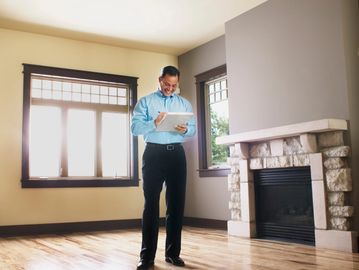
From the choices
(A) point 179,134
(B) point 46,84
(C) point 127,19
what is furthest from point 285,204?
(B) point 46,84

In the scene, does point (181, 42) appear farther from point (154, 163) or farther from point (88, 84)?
point (154, 163)

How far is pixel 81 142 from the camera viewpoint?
6078 millimetres

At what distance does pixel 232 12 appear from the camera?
520 cm

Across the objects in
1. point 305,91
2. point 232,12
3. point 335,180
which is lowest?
point 335,180

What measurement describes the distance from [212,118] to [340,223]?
9.45 ft

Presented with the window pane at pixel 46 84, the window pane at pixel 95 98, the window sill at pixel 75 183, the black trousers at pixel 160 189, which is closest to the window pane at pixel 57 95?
the window pane at pixel 46 84

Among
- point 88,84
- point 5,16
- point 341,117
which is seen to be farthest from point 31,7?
point 341,117

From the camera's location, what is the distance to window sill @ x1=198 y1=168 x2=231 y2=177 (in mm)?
5692

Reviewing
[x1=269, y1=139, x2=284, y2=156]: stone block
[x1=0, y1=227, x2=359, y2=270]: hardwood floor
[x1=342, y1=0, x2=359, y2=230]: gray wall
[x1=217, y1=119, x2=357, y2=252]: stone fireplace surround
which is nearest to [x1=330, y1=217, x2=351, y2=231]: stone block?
[x1=217, y1=119, x2=357, y2=252]: stone fireplace surround

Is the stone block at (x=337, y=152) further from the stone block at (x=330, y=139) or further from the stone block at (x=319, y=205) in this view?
the stone block at (x=319, y=205)

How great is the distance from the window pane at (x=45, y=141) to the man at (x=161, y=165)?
10.5 ft

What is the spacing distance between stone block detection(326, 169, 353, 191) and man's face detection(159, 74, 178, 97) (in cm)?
176

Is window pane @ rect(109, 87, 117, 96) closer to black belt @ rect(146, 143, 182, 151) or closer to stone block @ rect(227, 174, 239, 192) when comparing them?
stone block @ rect(227, 174, 239, 192)

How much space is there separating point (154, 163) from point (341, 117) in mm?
1981
